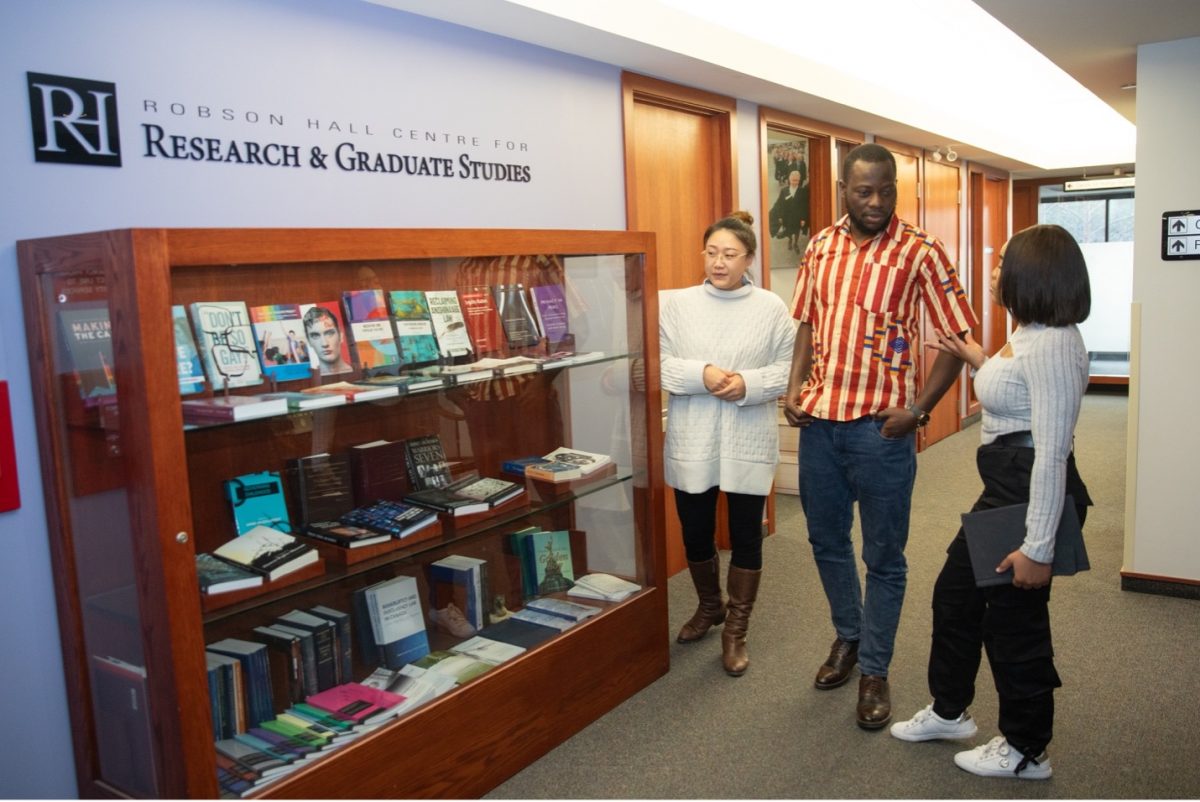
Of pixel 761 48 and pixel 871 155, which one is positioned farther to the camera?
pixel 761 48

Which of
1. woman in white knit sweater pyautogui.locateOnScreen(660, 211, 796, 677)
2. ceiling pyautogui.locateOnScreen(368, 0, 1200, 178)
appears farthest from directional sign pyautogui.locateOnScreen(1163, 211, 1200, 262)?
woman in white knit sweater pyautogui.locateOnScreen(660, 211, 796, 677)

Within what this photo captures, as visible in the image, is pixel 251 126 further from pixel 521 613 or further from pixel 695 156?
pixel 695 156

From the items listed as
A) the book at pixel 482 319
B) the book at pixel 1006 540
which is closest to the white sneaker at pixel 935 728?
the book at pixel 1006 540

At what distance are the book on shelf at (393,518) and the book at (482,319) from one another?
1.70 feet

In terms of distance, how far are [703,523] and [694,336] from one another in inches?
27.6

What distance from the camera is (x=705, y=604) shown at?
3830 mm

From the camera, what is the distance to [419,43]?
328 centimetres

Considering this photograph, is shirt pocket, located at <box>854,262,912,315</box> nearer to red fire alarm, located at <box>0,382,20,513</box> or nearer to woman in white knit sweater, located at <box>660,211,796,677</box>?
woman in white knit sweater, located at <box>660,211,796,677</box>

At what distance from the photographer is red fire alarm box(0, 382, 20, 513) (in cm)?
221

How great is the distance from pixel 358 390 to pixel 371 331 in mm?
185

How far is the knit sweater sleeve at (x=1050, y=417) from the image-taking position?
233 cm

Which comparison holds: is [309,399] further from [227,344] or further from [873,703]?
[873,703]

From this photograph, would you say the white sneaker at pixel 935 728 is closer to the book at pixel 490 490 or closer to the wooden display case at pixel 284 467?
the wooden display case at pixel 284 467

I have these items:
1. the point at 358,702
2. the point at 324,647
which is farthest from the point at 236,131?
the point at 358,702
